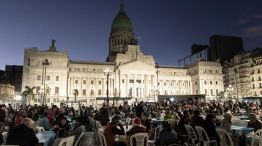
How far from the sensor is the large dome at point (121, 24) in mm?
92812

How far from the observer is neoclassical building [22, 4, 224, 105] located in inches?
2714

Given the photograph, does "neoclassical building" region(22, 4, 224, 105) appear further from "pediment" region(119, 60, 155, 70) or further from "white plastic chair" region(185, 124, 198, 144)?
"white plastic chair" region(185, 124, 198, 144)

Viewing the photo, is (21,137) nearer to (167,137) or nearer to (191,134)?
(167,137)

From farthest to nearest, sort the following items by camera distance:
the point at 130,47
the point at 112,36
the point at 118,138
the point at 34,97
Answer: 1. the point at 112,36
2. the point at 130,47
3. the point at 34,97
4. the point at 118,138

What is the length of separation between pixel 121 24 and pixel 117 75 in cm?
2473

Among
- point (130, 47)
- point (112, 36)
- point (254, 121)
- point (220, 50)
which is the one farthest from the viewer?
point (220, 50)

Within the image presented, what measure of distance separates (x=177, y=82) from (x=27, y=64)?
51170 mm

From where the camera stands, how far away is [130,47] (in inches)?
3371

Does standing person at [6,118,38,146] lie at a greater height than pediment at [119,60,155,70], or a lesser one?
lesser

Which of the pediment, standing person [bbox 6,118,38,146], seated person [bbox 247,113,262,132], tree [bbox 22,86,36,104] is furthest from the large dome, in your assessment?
standing person [bbox 6,118,38,146]

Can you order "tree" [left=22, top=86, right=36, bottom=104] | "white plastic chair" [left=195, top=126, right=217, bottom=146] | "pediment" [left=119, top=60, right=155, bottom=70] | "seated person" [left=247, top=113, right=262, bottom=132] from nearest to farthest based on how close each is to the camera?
"white plastic chair" [left=195, top=126, right=217, bottom=146] < "seated person" [left=247, top=113, right=262, bottom=132] < "tree" [left=22, top=86, right=36, bottom=104] < "pediment" [left=119, top=60, right=155, bottom=70]

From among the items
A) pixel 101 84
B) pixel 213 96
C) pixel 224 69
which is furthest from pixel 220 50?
pixel 101 84

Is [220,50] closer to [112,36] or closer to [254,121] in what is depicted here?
[112,36]

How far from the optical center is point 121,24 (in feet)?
307
